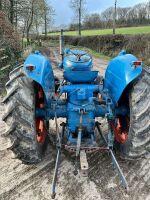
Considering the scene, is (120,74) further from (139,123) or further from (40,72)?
(40,72)

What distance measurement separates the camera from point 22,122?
4.18 m

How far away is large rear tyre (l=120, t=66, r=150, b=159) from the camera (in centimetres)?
429

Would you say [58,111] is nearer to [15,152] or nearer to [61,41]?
[15,152]

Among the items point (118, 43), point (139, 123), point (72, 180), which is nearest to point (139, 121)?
point (139, 123)

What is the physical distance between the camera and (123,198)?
3.78m

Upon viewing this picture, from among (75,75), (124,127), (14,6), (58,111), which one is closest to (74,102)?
(58,111)

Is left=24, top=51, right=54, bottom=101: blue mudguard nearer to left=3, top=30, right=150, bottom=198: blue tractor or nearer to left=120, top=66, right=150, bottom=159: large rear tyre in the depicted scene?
left=3, top=30, right=150, bottom=198: blue tractor

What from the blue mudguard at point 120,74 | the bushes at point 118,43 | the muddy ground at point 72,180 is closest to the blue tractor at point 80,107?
the blue mudguard at point 120,74

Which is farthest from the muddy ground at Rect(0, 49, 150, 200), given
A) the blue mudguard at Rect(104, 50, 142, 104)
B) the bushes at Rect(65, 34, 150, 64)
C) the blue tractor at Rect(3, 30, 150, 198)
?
the bushes at Rect(65, 34, 150, 64)

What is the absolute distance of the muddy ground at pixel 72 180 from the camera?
12.7 ft

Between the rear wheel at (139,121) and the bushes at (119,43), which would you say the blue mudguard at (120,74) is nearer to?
the rear wheel at (139,121)

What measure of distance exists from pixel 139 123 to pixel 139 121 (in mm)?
24

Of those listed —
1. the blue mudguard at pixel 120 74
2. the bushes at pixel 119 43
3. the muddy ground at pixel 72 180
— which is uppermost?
the bushes at pixel 119 43

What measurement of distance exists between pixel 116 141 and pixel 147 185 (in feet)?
3.26
